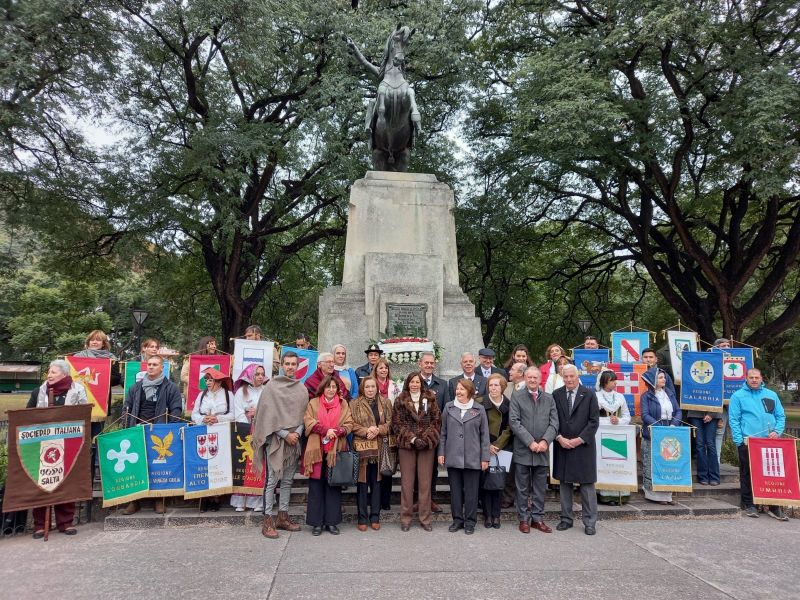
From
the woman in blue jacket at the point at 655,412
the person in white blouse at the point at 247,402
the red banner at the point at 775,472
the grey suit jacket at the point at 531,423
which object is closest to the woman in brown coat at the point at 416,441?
the grey suit jacket at the point at 531,423

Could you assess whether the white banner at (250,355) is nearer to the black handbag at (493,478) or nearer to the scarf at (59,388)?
the scarf at (59,388)

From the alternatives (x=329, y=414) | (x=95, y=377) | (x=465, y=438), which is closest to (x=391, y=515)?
(x=465, y=438)

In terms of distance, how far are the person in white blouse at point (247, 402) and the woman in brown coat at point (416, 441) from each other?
1.82m

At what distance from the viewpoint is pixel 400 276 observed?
10359mm

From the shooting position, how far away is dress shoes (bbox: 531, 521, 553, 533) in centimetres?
631

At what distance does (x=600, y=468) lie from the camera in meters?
7.27

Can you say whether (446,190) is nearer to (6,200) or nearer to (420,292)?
(420,292)

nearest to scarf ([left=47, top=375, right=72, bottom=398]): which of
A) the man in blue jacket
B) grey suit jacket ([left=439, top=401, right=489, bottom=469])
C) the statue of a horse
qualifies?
grey suit jacket ([left=439, top=401, right=489, bottom=469])

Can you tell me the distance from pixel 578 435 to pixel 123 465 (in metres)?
5.34

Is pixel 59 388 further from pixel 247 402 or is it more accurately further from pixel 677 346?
pixel 677 346

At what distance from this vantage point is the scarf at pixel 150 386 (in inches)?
280

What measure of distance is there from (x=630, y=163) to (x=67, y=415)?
1565cm

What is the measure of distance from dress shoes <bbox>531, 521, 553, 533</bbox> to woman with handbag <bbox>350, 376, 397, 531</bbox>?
68.5 inches

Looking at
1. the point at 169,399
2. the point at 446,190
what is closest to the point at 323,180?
the point at 446,190
